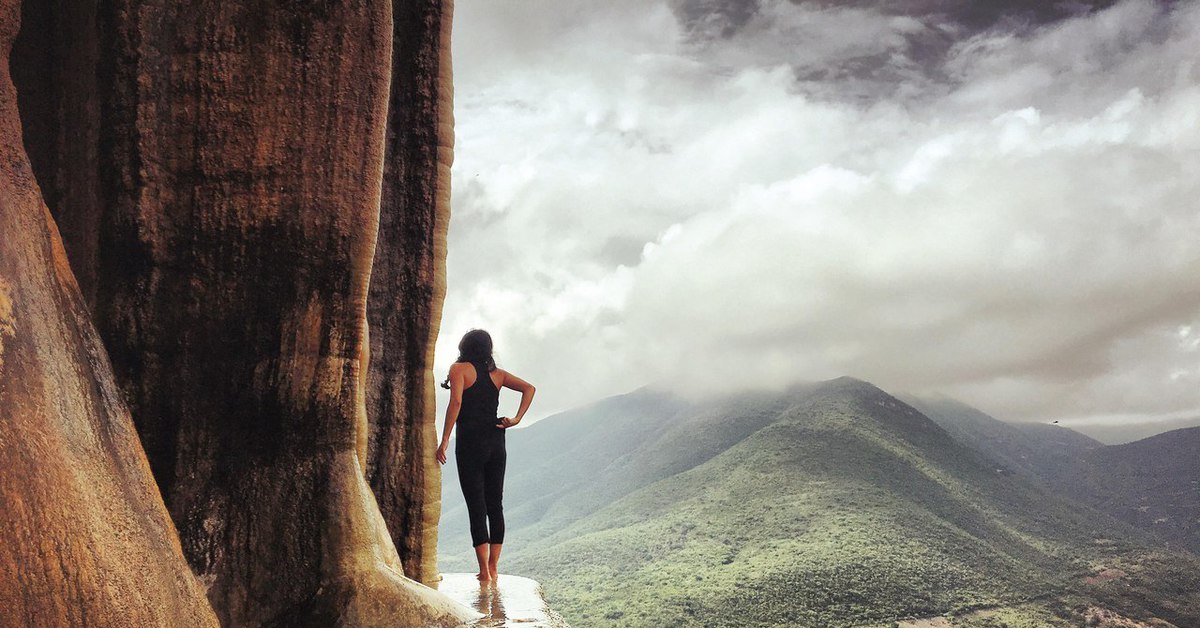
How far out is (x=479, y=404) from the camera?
295 inches

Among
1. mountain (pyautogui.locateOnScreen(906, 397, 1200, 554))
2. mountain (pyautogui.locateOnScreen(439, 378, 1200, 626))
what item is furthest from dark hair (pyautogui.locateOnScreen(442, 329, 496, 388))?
mountain (pyautogui.locateOnScreen(906, 397, 1200, 554))

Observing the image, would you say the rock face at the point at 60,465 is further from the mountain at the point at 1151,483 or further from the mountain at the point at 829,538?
the mountain at the point at 1151,483

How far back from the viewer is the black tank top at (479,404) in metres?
7.47

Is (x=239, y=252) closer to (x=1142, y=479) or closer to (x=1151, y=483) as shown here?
(x=1151, y=483)

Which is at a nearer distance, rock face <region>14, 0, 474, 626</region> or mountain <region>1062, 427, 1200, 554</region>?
rock face <region>14, 0, 474, 626</region>

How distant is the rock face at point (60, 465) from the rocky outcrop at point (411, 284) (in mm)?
2837

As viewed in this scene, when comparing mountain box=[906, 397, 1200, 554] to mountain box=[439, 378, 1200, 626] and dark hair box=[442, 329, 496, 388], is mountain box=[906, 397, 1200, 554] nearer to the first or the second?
mountain box=[439, 378, 1200, 626]

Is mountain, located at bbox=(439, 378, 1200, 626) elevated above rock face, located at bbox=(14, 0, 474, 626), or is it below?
below

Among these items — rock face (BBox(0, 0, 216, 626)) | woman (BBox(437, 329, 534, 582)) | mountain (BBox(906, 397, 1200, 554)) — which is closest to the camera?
rock face (BBox(0, 0, 216, 626))

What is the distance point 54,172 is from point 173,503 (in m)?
2.00

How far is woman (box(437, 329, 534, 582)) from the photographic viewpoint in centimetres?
746

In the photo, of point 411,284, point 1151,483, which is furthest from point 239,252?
point 1151,483

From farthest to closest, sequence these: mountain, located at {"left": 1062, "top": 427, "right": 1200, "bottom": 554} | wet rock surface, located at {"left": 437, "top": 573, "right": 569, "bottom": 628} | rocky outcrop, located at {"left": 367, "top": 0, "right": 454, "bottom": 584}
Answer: mountain, located at {"left": 1062, "top": 427, "right": 1200, "bottom": 554} → rocky outcrop, located at {"left": 367, "top": 0, "right": 454, "bottom": 584} → wet rock surface, located at {"left": 437, "top": 573, "right": 569, "bottom": 628}

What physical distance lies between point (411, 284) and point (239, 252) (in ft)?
8.33
